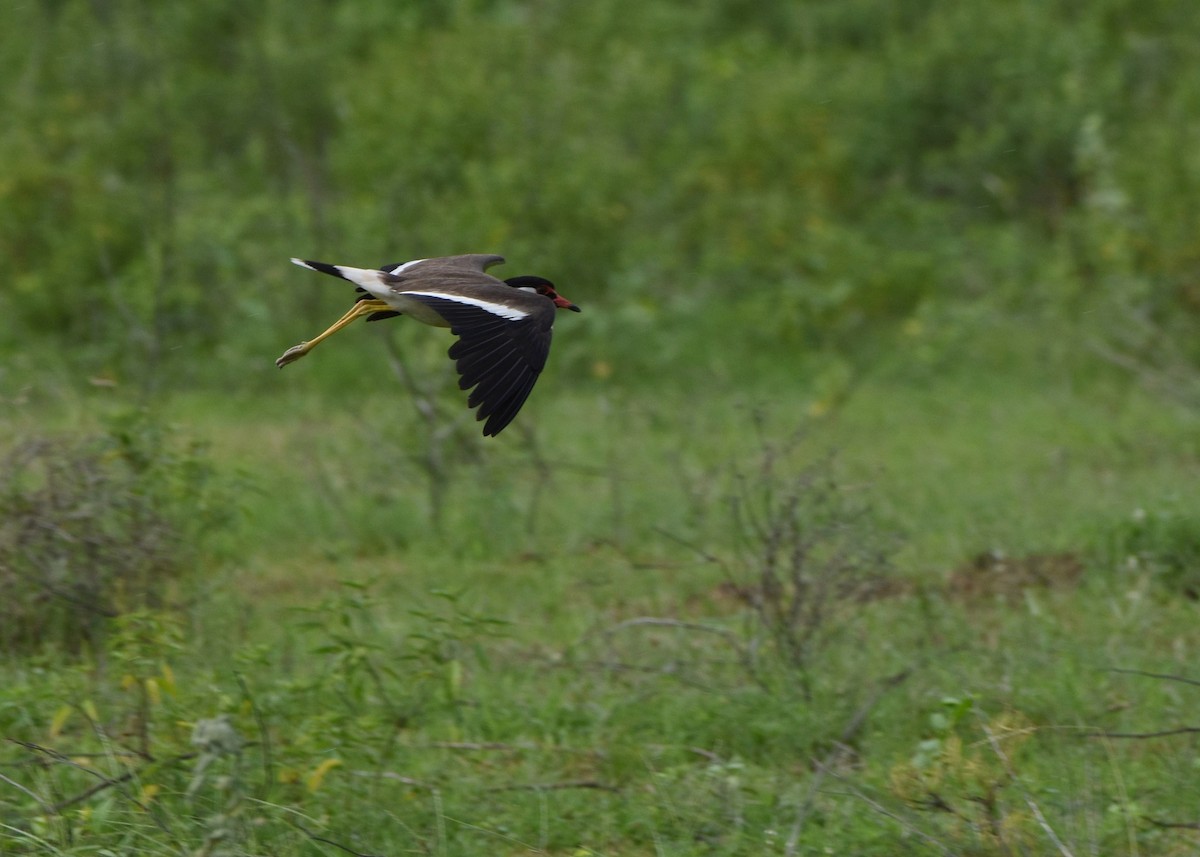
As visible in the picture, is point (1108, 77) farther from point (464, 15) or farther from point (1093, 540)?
point (1093, 540)

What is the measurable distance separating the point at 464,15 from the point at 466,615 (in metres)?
7.41

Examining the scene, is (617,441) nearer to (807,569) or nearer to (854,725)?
(807,569)

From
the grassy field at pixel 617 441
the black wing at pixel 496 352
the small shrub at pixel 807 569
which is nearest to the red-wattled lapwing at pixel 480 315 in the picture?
the black wing at pixel 496 352

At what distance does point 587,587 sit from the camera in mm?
6098

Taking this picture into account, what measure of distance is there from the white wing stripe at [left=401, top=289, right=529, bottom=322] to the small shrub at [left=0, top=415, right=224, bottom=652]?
1.43m

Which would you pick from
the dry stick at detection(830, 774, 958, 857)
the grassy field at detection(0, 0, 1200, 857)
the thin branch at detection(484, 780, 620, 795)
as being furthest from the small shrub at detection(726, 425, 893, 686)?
the dry stick at detection(830, 774, 958, 857)

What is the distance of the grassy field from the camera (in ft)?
14.3

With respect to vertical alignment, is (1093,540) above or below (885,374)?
below

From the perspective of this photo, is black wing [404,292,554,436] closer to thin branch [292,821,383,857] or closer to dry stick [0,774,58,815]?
thin branch [292,821,383,857]

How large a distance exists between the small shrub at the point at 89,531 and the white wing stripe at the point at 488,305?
1428 mm

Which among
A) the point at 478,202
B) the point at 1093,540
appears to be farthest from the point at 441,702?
the point at 478,202

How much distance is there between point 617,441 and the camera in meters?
7.96

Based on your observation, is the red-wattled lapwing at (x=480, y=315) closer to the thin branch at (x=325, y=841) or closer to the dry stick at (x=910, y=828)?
the thin branch at (x=325, y=841)

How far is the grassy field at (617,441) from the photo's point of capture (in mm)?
4352
